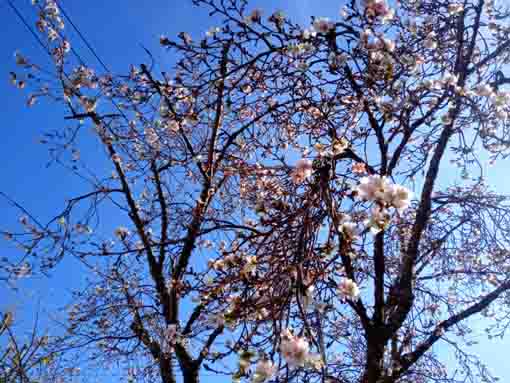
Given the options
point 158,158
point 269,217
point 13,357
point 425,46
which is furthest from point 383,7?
point 13,357

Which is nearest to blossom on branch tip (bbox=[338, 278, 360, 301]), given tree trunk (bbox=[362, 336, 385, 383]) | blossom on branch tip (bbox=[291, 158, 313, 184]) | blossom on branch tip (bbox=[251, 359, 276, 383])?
blossom on branch tip (bbox=[291, 158, 313, 184])

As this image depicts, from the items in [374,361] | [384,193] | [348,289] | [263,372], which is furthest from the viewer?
[374,361]

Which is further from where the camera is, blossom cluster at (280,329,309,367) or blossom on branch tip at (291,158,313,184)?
blossom on branch tip at (291,158,313,184)

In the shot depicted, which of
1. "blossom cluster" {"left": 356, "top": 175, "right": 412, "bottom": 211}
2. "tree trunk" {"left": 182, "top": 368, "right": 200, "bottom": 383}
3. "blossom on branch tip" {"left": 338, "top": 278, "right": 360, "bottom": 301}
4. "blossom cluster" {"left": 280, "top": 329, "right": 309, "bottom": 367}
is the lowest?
"blossom cluster" {"left": 280, "top": 329, "right": 309, "bottom": 367}

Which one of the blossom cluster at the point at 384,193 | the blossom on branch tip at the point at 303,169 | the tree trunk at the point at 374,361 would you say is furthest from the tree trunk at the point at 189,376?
the blossom cluster at the point at 384,193

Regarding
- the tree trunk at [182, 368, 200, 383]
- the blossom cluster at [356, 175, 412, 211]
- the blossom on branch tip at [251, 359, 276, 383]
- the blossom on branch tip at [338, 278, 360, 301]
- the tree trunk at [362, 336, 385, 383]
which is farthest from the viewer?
the tree trunk at [182, 368, 200, 383]

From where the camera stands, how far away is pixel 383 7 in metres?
2.64

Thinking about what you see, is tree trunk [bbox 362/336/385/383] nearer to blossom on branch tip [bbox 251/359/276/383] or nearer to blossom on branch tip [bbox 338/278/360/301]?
blossom on branch tip [bbox 338/278/360/301]

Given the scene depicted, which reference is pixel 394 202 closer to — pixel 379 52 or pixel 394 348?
pixel 379 52

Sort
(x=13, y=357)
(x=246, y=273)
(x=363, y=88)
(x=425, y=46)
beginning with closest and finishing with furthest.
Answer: (x=246, y=273) → (x=363, y=88) → (x=425, y=46) → (x=13, y=357)

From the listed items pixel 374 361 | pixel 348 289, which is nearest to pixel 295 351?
pixel 348 289

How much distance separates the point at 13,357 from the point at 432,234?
546 cm

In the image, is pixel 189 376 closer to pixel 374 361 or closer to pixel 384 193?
pixel 374 361

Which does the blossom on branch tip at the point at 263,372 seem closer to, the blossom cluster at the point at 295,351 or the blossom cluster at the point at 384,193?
the blossom cluster at the point at 295,351
